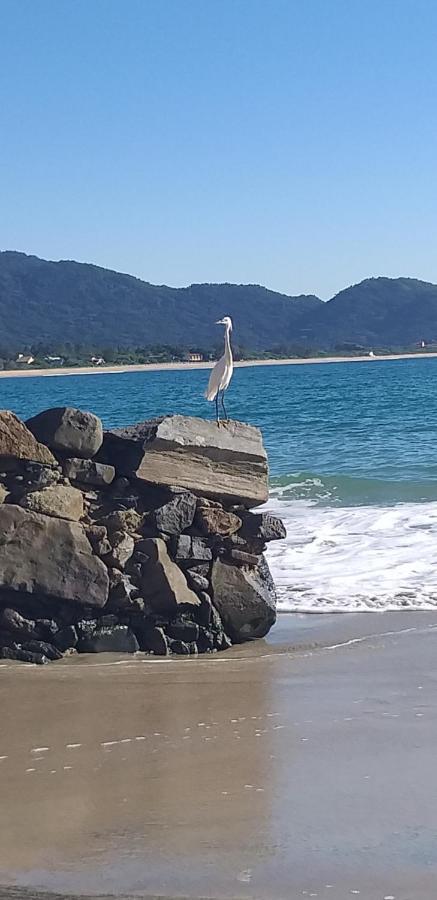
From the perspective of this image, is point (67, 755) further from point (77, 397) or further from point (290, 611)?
point (77, 397)

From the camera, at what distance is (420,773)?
532cm

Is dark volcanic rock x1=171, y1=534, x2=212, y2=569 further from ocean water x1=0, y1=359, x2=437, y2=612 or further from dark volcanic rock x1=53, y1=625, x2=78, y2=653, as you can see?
ocean water x1=0, y1=359, x2=437, y2=612

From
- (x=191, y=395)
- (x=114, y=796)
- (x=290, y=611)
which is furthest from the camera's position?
(x=191, y=395)

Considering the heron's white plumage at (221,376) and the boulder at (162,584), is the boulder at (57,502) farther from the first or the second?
the heron's white plumage at (221,376)

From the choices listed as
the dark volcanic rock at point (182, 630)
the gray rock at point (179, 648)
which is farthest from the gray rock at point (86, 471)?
the gray rock at point (179, 648)

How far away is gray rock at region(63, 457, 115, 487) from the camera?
845 cm

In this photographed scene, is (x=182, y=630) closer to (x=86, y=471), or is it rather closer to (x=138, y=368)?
(x=86, y=471)

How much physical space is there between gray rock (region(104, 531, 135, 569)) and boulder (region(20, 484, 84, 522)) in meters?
0.31

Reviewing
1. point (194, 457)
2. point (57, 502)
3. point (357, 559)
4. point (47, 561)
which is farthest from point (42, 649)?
point (357, 559)

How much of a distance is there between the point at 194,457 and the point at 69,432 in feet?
3.01

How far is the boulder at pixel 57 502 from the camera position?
801 centimetres

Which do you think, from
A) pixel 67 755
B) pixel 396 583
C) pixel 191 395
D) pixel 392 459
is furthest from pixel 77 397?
pixel 67 755

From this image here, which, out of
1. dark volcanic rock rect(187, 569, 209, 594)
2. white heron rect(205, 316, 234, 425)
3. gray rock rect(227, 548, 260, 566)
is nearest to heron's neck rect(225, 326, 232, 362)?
white heron rect(205, 316, 234, 425)

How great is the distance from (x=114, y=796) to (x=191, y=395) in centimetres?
4700
